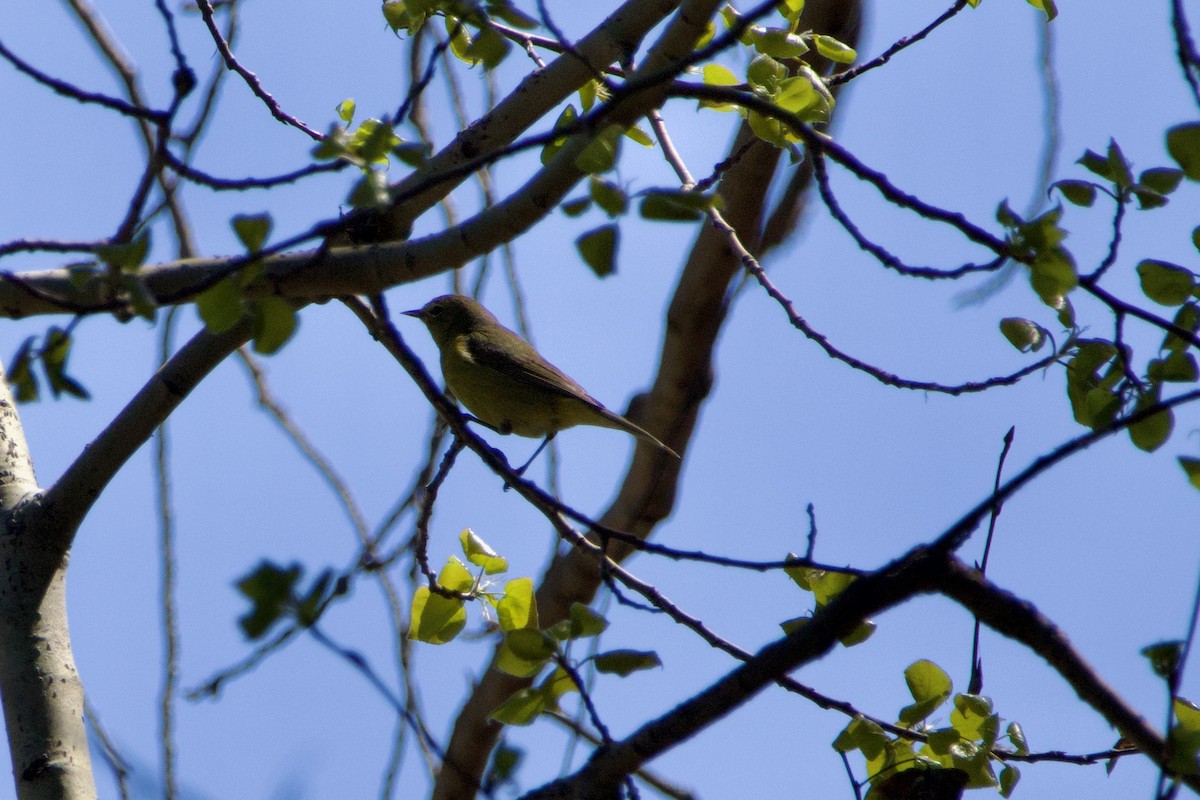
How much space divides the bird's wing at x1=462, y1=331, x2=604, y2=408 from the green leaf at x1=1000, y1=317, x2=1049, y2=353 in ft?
10.1

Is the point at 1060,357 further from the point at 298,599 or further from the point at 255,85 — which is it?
the point at 255,85

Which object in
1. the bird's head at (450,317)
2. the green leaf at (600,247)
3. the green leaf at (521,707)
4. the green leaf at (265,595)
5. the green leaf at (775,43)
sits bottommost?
the green leaf at (265,595)

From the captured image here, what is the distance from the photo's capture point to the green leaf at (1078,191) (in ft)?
6.98

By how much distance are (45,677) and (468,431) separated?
49.2 inches

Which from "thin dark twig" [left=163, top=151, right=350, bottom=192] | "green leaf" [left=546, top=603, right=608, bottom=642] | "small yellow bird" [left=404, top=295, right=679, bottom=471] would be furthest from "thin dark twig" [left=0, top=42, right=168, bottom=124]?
"small yellow bird" [left=404, top=295, right=679, bottom=471]

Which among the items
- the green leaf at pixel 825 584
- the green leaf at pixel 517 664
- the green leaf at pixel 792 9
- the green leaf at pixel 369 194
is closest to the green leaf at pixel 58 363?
the green leaf at pixel 369 194

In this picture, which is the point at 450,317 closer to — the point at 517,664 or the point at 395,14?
the point at 395,14

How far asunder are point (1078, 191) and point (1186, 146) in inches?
8.8

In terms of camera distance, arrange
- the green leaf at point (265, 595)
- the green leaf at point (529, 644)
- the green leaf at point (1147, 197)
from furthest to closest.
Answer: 1. the green leaf at point (1147, 197)
2. the green leaf at point (529, 644)
3. the green leaf at point (265, 595)

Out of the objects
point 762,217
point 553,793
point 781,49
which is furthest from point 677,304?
point 553,793

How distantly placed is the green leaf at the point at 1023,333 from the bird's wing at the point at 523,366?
308 cm

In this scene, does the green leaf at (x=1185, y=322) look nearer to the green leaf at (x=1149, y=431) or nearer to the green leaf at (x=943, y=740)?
the green leaf at (x=1149, y=431)

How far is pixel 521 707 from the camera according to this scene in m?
2.10

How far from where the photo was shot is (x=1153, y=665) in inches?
70.2
